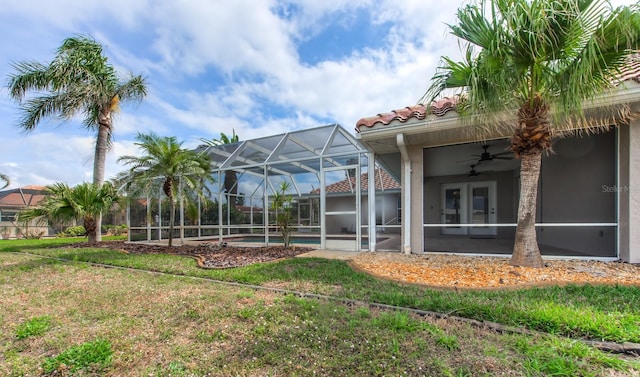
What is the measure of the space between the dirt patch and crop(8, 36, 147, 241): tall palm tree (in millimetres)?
12251

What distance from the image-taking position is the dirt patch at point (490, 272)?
4.24 metres

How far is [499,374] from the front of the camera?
6.66ft

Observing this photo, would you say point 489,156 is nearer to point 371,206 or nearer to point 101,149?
point 371,206

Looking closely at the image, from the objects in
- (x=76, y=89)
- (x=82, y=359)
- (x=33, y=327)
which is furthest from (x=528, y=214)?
(x=76, y=89)

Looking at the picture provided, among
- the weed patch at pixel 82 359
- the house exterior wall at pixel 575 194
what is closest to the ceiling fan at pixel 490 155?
the house exterior wall at pixel 575 194

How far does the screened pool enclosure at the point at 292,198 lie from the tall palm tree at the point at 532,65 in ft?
12.3

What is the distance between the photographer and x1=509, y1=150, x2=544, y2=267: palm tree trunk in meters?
4.91

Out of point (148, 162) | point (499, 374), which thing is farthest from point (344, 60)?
point (499, 374)

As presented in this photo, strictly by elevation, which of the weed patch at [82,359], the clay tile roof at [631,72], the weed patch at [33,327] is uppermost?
the clay tile roof at [631,72]

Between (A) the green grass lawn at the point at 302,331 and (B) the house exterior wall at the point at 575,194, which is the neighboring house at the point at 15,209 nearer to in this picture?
(A) the green grass lawn at the point at 302,331

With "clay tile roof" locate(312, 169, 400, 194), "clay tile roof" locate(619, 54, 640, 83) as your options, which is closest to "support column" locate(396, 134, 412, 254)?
"clay tile roof" locate(312, 169, 400, 194)

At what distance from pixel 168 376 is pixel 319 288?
7.90 ft

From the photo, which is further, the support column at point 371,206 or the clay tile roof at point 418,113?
the support column at point 371,206

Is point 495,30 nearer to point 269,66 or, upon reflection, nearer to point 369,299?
point 369,299
